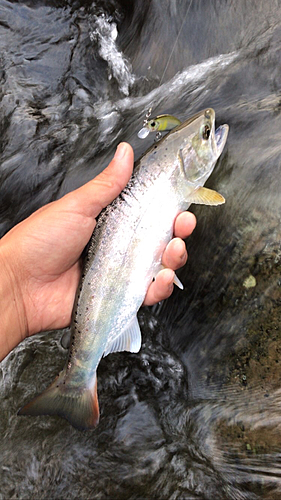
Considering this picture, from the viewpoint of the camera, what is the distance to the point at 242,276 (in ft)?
7.87

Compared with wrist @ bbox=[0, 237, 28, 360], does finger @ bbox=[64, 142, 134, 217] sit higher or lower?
higher

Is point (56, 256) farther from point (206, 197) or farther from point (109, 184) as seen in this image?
point (206, 197)

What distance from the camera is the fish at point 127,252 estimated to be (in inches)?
83.5

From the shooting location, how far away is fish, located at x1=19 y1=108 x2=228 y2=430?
2121 millimetres

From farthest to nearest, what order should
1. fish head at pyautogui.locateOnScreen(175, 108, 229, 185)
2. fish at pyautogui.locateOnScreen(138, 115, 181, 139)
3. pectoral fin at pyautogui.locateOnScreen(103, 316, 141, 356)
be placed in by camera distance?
fish at pyautogui.locateOnScreen(138, 115, 181, 139), pectoral fin at pyautogui.locateOnScreen(103, 316, 141, 356), fish head at pyautogui.locateOnScreen(175, 108, 229, 185)

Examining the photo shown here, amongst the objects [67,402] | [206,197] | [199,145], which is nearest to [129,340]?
[67,402]

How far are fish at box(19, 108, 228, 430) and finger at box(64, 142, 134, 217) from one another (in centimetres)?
12

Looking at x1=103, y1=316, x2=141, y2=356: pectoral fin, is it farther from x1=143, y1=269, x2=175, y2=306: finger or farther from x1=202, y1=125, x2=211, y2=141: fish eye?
x1=202, y1=125, x2=211, y2=141: fish eye

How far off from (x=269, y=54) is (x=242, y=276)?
198 cm

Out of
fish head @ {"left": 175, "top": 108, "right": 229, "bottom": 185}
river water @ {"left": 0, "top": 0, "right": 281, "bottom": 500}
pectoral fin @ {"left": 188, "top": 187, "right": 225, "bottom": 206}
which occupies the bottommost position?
river water @ {"left": 0, "top": 0, "right": 281, "bottom": 500}

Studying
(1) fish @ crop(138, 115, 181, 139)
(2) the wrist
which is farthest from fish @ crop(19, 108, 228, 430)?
(2) the wrist

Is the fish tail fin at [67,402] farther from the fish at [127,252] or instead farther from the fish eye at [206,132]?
the fish eye at [206,132]

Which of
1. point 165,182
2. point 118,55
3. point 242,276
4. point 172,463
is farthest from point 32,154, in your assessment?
point 172,463

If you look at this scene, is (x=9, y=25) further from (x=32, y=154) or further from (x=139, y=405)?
(x=139, y=405)
